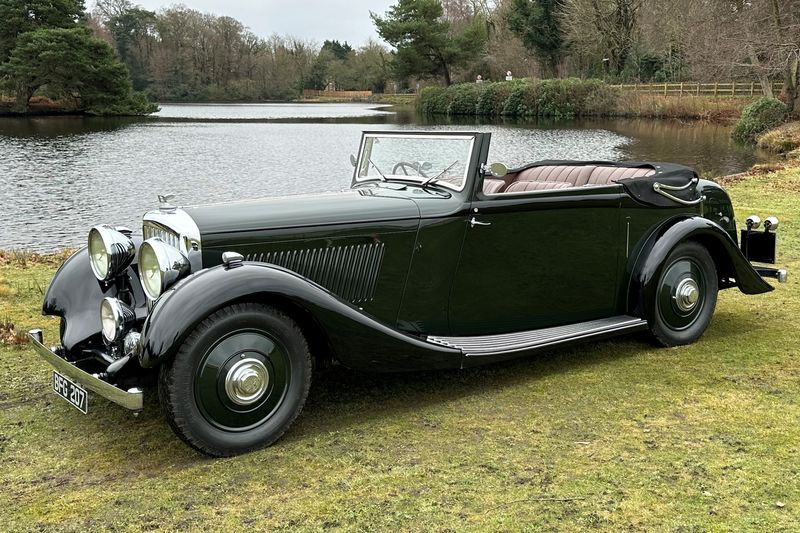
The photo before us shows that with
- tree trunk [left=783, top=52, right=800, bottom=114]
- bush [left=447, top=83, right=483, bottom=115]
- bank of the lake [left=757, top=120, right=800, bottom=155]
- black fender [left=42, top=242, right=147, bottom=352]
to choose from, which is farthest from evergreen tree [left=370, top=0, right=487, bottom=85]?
black fender [left=42, top=242, right=147, bottom=352]

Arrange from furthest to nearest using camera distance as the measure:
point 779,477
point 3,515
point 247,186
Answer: point 247,186, point 779,477, point 3,515

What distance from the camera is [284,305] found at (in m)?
3.74

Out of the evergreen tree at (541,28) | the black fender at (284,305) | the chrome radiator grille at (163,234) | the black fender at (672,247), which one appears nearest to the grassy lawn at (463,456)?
the black fender at (284,305)

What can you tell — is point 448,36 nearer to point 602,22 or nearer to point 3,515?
point 602,22

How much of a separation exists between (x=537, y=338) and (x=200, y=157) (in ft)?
85.8

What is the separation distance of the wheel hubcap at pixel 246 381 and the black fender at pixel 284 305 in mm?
321

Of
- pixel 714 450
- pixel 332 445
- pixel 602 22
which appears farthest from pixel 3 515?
pixel 602 22

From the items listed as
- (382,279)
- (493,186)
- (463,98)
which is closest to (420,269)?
(382,279)

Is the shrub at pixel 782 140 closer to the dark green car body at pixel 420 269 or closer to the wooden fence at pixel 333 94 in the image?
the dark green car body at pixel 420 269

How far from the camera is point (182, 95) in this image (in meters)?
96.2

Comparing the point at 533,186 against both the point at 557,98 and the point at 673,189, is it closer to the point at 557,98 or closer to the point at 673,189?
the point at 673,189

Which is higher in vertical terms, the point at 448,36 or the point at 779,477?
the point at 448,36

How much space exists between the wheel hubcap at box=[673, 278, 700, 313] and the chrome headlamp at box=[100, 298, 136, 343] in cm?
387

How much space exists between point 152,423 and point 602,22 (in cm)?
5785
